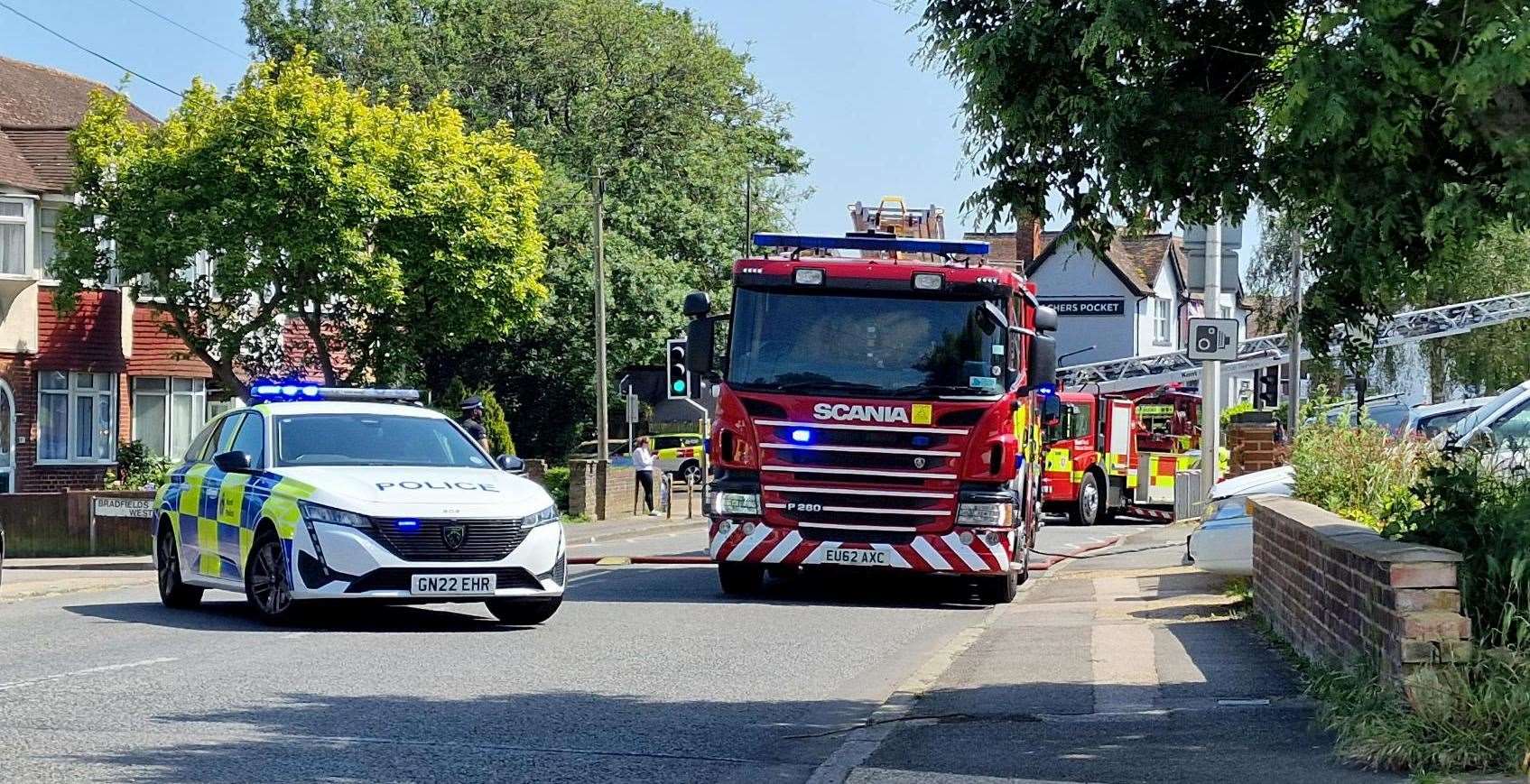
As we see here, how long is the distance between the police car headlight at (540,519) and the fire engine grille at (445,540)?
5 centimetres

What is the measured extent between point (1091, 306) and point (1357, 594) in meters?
66.5

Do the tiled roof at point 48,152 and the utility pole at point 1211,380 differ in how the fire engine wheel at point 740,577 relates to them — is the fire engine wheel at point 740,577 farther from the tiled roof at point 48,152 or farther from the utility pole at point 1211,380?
the tiled roof at point 48,152

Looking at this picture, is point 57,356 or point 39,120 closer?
point 57,356

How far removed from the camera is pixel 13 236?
111 ft

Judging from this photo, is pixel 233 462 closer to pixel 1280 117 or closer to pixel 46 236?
pixel 1280 117

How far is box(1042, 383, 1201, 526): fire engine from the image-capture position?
35.2 m

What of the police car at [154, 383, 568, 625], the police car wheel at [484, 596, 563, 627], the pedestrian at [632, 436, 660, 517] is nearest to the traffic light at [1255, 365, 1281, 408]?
the pedestrian at [632, 436, 660, 517]

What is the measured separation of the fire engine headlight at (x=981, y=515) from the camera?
16.4 m

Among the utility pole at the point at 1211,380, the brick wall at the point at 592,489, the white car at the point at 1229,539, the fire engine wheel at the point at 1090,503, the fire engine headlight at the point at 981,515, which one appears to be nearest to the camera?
the white car at the point at 1229,539

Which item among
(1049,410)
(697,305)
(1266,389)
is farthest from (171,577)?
(1266,389)

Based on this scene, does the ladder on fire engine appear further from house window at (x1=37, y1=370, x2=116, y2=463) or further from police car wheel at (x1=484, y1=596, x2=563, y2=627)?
police car wheel at (x1=484, y1=596, x2=563, y2=627)

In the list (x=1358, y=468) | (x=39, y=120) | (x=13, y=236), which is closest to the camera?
(x=1358, y=468)

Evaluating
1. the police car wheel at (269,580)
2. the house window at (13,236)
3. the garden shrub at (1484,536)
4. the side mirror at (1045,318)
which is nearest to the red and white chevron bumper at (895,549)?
the side mirror at (1045,318)

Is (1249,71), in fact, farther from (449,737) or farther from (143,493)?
(143,493)
